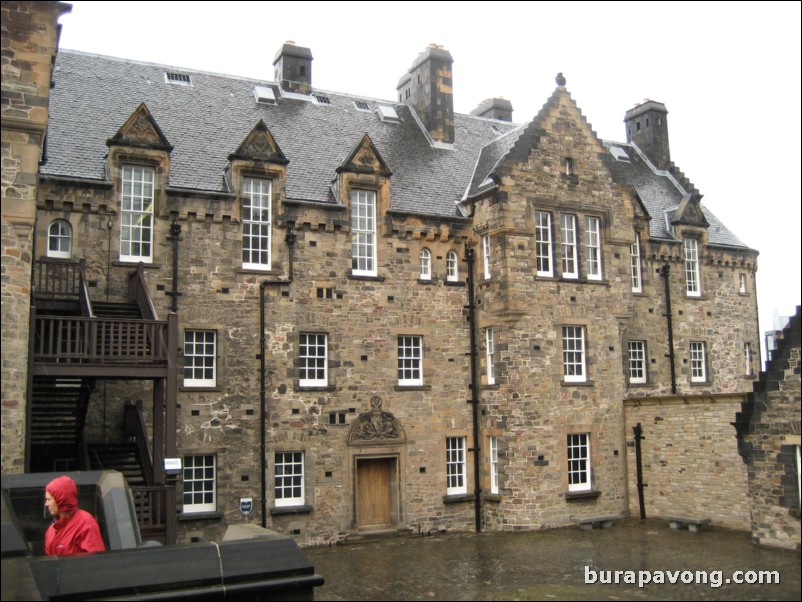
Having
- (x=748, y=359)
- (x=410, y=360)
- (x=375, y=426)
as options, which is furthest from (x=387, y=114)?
(x=748, y=359)

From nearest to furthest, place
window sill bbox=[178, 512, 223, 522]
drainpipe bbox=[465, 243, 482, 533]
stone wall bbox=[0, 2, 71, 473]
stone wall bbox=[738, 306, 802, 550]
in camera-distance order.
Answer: stone wall bbox=[0, 2, 71, 473] → stone wall bbox=[738, 306, 802, 550] → window sill bbox=[178, 512, 223, 522] → drainpipe bbox=[465, 243, 482, 533]

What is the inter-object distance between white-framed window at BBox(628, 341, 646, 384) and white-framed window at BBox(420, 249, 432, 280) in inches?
317

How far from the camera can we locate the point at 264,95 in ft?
82.2

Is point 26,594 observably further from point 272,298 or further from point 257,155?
point 257,155

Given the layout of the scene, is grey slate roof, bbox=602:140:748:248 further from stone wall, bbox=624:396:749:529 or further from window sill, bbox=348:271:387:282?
window sill, bbox=348:271:387:282

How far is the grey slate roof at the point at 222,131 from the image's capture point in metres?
20.5

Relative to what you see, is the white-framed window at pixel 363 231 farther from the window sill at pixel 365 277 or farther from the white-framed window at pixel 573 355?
the white-framed window at pixel 573 355

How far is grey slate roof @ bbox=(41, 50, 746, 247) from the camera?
20.6m

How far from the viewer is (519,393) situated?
22.0 m

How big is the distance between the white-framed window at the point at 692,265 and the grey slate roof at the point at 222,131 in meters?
8.62

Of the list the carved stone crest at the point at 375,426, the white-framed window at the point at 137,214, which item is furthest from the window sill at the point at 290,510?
the white-framed window at the point at 137,214

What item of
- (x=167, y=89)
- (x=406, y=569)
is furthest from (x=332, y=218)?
(x=406, y=569)

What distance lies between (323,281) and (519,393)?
625cm

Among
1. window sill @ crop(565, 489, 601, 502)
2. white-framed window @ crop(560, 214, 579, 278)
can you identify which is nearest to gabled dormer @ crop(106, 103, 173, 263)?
white-framed window @ crop(560, 214, 579, 278)
